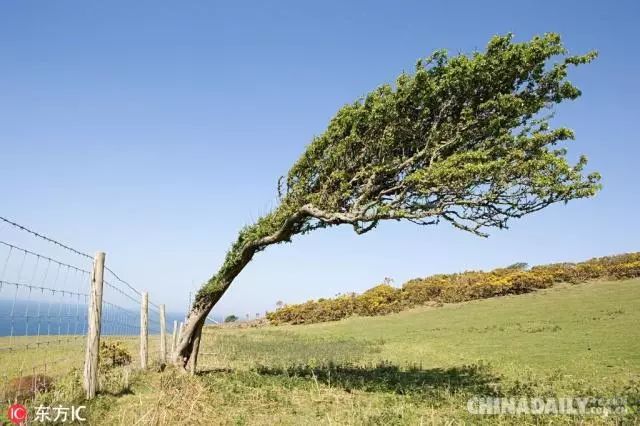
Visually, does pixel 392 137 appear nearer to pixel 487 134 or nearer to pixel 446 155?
pixel 446 155

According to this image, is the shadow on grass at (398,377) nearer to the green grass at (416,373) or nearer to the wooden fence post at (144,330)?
the green grass at (416,373)

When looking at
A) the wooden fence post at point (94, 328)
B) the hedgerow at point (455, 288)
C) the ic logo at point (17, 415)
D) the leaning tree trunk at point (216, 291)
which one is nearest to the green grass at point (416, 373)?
the wooden fence post at point (94, 328)

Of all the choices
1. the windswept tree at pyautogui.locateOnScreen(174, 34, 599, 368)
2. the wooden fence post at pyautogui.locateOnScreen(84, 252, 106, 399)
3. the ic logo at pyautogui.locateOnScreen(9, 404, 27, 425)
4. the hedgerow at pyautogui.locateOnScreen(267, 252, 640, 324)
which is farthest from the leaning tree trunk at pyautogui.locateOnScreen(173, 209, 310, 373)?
the hedgerow at pyautogui.locateOnScreen(267, 252, 640, 324)

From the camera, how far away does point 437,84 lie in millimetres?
15062

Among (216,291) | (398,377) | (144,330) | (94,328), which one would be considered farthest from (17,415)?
(398,377)

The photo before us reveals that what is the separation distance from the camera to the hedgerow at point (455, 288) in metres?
45.7

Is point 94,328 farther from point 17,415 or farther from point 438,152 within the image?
point 438,152

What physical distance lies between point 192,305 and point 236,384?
401 centimetres

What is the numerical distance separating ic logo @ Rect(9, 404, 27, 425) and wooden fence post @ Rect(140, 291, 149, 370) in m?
8.05

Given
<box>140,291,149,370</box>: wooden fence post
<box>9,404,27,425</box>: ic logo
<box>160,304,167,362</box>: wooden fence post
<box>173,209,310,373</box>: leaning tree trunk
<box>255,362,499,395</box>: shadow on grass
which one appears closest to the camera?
<box>9,404,27,425</box>: ic logo

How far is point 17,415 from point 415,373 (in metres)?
13.7

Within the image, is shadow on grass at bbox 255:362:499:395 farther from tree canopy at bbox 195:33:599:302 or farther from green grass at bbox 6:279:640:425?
tree canopy at bbox 195:33:599:302

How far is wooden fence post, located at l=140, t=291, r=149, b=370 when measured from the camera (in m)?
17.3

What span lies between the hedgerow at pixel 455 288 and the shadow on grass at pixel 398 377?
91.7 ft
